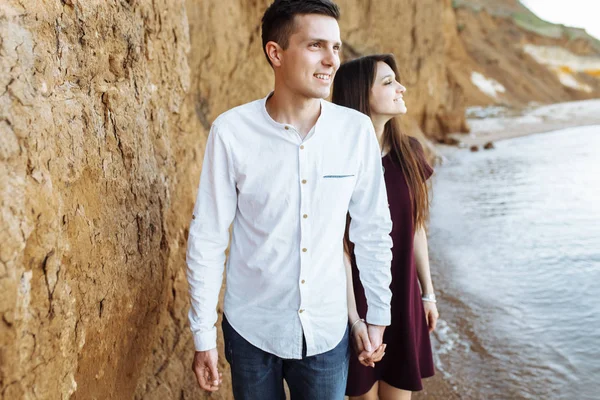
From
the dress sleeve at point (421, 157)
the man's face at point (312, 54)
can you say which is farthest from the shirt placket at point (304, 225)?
the dress sleeve at point (421, 157)

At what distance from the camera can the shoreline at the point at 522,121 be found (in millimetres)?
20377

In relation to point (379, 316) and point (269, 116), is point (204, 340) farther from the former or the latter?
point (269, 116)

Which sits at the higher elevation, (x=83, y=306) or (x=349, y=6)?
(x=349, y=6)

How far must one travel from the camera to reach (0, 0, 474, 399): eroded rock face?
1.29 meters

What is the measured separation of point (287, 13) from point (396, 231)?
0.98 metres

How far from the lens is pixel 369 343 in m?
1.89

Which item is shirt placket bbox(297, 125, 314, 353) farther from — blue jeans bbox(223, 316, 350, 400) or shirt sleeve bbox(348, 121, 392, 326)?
shirt sleeve bbox(348, 121, 392, 326)

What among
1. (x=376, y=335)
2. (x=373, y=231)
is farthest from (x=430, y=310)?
(x=373, y=231)

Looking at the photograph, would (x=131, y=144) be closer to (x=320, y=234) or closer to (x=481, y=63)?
(x=320, y=234)

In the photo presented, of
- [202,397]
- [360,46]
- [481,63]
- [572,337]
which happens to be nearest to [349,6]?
[360,46]

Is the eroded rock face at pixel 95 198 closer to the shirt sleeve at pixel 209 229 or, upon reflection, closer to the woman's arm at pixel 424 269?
the shirt sleeve at pixel 209 229

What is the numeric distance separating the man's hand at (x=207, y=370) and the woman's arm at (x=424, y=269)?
1.02 m

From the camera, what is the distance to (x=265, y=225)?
5.64ft

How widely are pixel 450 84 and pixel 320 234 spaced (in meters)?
23.7
